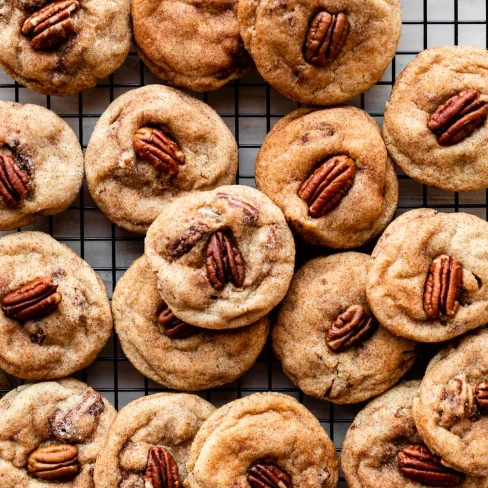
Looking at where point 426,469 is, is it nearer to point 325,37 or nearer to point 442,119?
point 442,119

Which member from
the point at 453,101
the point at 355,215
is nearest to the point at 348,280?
the point at 355,215

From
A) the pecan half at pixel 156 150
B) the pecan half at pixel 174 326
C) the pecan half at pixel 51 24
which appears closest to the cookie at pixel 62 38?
the pecan half at pixel 51 24

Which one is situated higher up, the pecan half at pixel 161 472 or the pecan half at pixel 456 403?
the pecan half at pixel 456 403

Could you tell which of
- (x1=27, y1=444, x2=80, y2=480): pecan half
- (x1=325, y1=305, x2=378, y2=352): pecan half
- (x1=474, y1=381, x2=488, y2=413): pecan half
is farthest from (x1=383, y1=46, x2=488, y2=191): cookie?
(x1=27, y1=444, x2=80, y2=480): pecan half

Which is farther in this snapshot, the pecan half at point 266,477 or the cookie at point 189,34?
the cookie at point 189,34

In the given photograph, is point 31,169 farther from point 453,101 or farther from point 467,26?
point 467,26

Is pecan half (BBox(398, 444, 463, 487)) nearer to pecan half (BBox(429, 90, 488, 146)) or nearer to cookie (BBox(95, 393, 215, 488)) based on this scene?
cookie (BBox(95, 393, 215, 488))

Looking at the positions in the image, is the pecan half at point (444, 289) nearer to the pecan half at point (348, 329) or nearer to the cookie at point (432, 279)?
the cookie at point (432, 279)
